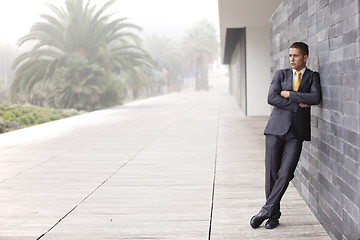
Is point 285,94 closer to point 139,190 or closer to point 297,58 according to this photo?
point 297,58

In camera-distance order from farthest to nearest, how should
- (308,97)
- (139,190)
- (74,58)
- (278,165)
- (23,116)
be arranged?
1. (74,58)
2. (23,116)
3. (139,190)
4. (278,165)
5. (308,97)

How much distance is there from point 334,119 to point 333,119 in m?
0.03

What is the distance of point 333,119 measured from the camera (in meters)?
4.38

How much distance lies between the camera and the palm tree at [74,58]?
26.1m

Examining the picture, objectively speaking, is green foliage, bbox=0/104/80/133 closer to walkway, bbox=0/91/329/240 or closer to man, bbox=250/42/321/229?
walkway, bbox=0/91/329/240

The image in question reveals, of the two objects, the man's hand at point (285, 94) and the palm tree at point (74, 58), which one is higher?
the palm tree at point (74, 58)

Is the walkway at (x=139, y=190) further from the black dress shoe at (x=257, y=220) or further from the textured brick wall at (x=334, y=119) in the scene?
the textured brick wall at (x=334, y=119)

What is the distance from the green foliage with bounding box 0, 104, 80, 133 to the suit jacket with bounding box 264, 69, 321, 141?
1353 centimetres

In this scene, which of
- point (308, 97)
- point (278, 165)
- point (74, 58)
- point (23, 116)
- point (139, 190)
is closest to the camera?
A: point (308, 97)

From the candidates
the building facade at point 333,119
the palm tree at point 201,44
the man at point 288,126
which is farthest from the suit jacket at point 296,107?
the palm tree at point 201,44

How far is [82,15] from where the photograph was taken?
89.9 ft

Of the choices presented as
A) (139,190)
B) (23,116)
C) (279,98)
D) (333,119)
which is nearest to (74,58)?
(23,116)

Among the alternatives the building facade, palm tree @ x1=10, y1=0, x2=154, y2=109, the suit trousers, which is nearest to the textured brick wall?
the building facade

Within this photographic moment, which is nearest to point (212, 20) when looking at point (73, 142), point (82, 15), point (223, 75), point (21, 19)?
point (21, 19)
